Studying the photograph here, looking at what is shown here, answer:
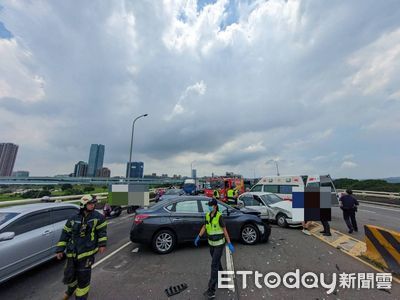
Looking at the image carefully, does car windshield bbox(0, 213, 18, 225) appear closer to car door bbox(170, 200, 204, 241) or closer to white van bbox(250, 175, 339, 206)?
car door bbox(170, 200, 204, 241)

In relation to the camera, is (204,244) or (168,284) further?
(204,244)

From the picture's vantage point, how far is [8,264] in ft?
12.2

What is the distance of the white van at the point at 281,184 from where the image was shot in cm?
1242

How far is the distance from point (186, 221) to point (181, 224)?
171mm

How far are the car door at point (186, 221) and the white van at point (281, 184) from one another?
8.14 m

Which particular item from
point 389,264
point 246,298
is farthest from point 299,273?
point 389,264

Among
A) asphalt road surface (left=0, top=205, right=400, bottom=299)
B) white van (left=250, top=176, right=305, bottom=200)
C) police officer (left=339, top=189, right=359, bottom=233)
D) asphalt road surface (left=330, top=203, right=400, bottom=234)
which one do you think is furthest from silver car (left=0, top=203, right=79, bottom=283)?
white van (left=250, top=176, right=305, bottom=200)

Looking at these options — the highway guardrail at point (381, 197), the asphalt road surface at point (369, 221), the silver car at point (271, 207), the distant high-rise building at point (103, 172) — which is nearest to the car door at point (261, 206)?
the silver car at point (271, 207)

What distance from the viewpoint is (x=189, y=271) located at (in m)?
4.38

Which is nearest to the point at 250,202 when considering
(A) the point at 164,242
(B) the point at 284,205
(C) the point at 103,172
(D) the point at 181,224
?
(B) the point at 284,205

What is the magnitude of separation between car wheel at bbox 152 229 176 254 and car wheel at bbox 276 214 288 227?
17.9ft

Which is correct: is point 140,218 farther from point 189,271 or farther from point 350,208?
point 350,208

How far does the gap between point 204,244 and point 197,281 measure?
237 cm

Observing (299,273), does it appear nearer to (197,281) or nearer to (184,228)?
(197,281)
